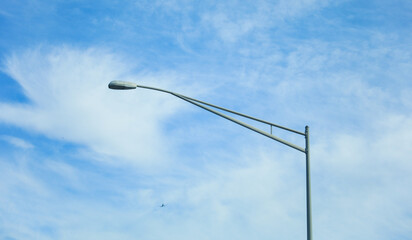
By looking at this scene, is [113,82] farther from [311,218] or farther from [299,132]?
[311,218]

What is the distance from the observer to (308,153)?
14.5 m

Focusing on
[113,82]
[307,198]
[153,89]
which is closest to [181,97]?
[153,89]

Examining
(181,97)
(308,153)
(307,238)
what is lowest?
(307,238)

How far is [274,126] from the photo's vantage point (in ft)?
48.4

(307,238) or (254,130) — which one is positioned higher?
(254,130)

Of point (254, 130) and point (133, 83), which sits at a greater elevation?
point (133, 83)

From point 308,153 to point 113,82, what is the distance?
5929 mm

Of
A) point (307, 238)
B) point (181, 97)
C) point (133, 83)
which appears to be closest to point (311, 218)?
point (307, 238)

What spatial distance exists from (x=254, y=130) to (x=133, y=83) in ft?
12.3

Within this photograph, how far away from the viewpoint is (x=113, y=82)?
14711 millimetres

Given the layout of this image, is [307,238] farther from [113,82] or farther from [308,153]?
[113,82]

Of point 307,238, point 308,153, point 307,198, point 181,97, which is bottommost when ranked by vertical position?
point 307,238

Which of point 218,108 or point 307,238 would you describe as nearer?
point 307,238

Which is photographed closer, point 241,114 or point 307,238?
point 307,238
